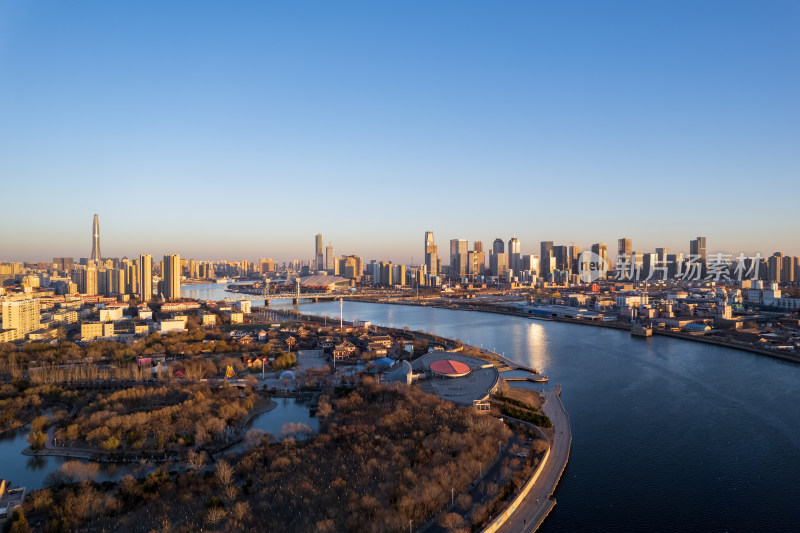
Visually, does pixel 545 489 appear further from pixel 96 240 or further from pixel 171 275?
pixel 96 240

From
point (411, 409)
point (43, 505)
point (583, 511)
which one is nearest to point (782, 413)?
point (583, 511)

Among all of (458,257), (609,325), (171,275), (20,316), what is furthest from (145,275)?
(458,257)

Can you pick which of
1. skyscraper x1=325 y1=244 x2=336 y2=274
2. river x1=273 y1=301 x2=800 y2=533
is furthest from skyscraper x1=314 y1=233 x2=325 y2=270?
river x1=273 y1=301 x2=800 y2=533

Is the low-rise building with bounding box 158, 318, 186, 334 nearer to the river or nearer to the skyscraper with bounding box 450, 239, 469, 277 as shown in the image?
the river

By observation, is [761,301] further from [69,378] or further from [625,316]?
[69,378]

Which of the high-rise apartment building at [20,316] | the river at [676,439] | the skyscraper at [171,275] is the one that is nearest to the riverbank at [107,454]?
the river at [676,439]

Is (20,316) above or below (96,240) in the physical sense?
below
